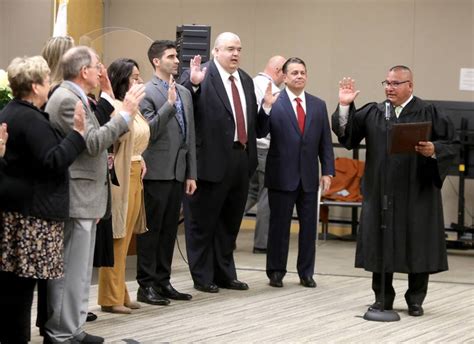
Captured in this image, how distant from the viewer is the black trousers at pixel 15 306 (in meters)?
4.62

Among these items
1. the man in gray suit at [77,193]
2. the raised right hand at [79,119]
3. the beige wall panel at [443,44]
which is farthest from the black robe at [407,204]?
the beige wall panel at [443,44]

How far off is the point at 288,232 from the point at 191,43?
5.02 ft

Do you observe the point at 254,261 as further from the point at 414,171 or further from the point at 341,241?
the point at 414,171

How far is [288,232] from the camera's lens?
7316 mm

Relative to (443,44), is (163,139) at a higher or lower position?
lower

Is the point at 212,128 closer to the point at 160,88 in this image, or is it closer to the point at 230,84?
the point at 230,84

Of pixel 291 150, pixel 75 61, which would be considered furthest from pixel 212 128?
pixel 75 61

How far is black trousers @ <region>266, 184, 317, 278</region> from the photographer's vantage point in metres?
7.31

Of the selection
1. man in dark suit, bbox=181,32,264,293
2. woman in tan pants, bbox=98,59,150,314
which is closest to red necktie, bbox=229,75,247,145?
man in dark suit, bbox=181,32,264,293

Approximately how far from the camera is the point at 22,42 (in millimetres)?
8922

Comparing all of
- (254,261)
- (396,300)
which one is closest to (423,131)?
(396,300)

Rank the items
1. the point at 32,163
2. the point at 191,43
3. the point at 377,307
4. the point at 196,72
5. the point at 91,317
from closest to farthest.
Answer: the point at 32,163
the point at 91,317
the point at 377,307
the point at 196,72
the point at 191,43

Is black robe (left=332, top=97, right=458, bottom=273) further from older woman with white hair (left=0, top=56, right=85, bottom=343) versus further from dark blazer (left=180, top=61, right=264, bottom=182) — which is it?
older woman with white hair (left=0, top=56, right=85, bottom=343)

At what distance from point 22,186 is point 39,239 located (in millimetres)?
242
